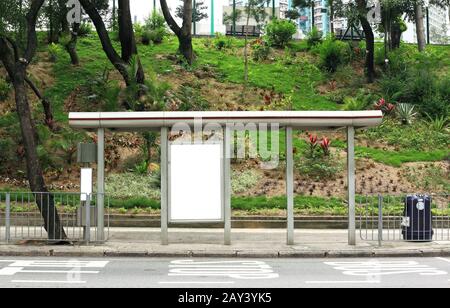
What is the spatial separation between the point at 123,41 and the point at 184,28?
5322 mm

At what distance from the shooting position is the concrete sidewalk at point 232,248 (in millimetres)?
13570

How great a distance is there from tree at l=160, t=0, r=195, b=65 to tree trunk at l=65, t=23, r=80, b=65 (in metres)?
4.62

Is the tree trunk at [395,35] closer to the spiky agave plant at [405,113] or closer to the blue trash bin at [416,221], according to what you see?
the spiky agave plant at [405,113]

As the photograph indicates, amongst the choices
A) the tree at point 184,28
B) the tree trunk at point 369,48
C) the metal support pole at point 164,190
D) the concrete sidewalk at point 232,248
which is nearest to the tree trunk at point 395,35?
the tree trunk at point 369,48

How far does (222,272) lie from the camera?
11.2 m

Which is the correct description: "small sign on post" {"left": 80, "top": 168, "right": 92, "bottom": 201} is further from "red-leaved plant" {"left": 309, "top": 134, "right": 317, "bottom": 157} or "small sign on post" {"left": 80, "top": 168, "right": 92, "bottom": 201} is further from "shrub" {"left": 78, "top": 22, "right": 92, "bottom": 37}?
"shrub" {"left": 78, "top": 22, "right": 92, "bottom": 37}

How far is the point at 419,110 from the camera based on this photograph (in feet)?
89.5

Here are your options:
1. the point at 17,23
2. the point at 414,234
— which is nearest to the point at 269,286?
the point at 414,234

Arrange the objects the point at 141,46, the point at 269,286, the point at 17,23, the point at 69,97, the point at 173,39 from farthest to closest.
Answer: the point at 173,39
the point at 141,46
the point at 69,97
the point at 17,23
the point at 269,286

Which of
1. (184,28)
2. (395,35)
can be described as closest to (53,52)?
(184,28)

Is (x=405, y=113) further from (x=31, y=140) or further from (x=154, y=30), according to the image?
(x=31, y=140)

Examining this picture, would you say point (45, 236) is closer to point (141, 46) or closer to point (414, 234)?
point (414, 234)

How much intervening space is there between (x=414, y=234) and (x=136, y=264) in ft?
22.9

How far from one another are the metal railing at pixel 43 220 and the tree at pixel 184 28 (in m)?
17.6
